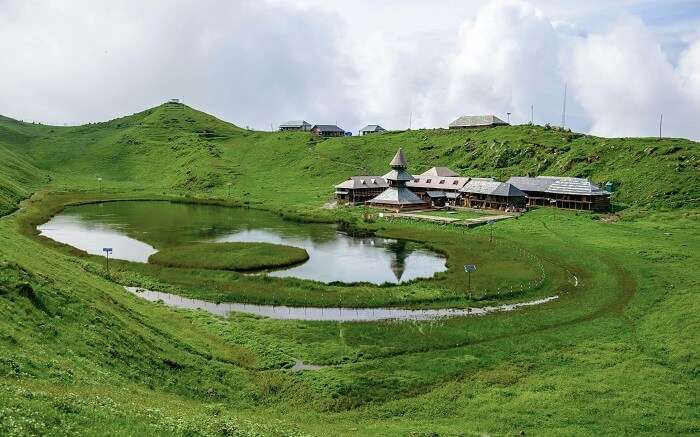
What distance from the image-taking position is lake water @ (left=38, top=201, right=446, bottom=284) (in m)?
69.4

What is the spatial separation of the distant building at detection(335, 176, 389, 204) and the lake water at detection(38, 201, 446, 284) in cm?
2187

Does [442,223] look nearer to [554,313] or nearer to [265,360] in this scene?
[554,313]

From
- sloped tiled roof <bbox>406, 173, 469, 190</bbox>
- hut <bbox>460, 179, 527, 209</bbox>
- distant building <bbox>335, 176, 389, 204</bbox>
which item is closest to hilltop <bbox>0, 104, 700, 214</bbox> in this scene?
distant building <bbox>335, 176, 389, 204</bbox>

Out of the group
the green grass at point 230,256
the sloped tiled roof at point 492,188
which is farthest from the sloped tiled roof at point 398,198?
the green grass at point 230,256

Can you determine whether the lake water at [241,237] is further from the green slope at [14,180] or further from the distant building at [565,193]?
the distant building at [565,193]

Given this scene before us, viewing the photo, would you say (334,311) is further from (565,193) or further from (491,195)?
(565,193)

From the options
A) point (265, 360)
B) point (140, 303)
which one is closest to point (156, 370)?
point (265, 360)

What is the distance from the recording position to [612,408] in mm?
31750

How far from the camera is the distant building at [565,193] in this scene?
108 metres

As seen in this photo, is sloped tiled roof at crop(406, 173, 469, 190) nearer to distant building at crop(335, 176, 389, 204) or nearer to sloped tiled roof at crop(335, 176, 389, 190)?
sloped tiled roof at crop(335, 176, 389, 190)

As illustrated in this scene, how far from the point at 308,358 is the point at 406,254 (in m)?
40.4

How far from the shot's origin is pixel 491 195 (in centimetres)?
11819

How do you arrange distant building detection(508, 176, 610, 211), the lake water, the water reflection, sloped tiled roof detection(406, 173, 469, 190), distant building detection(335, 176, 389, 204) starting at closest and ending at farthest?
the water reflection < the lake water < distant building detection(508, 176, 610, 211) < sloped tiled roof detection(406, 173, 469, 190) < distant building detection(335, 176, 389, 204)

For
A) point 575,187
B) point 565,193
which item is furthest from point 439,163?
point 575,187
